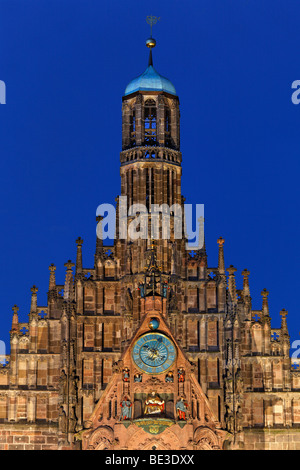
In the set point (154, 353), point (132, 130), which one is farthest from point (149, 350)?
point (132, 130)

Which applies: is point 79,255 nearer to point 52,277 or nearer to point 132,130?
point 52,277

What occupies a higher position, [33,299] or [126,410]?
[33,299]

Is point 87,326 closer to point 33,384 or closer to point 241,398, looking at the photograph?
point 33,384

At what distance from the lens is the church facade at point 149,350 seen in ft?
204

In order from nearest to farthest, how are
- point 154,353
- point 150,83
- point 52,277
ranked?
1. point 154,353
2. point 52,277
3. point 150,83

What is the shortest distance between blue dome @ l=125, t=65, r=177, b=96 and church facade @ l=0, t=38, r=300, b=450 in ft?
0.30

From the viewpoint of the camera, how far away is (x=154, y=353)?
205 feet

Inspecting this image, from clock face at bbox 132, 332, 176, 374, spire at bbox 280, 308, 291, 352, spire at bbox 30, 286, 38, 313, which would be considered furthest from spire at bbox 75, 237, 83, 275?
spire at bbox 280, 308, 291, 352

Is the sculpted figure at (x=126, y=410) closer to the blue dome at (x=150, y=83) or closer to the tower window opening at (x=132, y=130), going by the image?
the tower window opening at (x=132, y=130)

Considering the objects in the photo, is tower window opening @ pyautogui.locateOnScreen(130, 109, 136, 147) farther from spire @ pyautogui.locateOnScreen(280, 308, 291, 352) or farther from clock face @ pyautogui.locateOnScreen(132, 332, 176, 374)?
spire @ pyautogui.locateOnScreen(280, 308, 291, 352)

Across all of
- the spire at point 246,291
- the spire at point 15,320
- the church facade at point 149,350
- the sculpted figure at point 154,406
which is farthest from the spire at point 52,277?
the spire at point 246,291

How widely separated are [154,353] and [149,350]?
24cm

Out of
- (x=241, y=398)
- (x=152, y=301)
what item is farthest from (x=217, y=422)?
(x=152, y=301)

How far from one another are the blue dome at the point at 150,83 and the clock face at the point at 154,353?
11.8 meters
